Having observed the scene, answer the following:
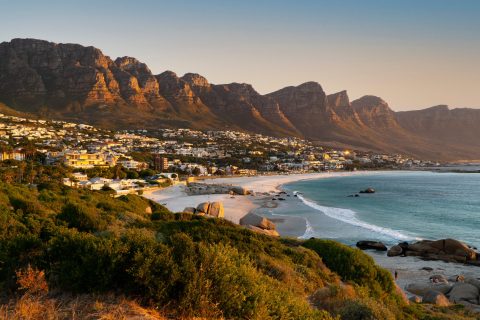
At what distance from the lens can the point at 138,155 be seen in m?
121

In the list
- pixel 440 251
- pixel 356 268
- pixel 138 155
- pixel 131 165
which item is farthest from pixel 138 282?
pixel 138 155

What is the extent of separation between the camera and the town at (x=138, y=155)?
7944 cm

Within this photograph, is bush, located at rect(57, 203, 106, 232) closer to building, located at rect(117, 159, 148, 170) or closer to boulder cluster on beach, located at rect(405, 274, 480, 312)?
boulder cluster on beach, located at rect(405, 274, 480, 312)

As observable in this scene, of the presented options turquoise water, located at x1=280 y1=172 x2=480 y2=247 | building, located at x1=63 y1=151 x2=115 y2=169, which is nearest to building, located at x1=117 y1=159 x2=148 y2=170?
building, located at x1=63 y1=151 x2=115 y2=169

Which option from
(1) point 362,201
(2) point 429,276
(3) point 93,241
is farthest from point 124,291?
(1) point 362,201

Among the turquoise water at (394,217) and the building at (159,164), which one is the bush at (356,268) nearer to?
the turquoise water at (394,217)

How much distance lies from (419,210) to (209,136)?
14913 cm

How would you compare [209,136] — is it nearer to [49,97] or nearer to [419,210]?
[49,97]

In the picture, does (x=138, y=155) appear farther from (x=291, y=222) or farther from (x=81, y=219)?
(x=81, y=219)

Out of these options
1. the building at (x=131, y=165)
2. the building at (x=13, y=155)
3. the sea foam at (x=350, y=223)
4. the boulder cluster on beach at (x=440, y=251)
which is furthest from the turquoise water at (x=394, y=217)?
the building at (x=13, y=155)

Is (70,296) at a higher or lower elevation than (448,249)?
higher

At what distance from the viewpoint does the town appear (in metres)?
79.4

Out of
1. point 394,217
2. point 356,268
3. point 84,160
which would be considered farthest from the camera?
point 84,160

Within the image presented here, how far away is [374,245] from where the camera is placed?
3431cm
